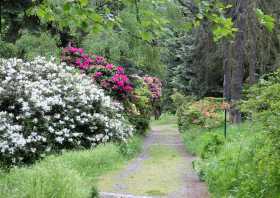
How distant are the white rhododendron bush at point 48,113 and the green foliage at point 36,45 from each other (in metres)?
2.00

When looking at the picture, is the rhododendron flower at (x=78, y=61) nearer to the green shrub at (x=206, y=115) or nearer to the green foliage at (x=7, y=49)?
the green foliage at (x=7, y=49)

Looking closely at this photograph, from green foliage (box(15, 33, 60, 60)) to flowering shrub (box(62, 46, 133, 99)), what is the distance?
1.55 feet

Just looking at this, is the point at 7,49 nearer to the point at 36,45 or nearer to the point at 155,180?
the point at 36,45

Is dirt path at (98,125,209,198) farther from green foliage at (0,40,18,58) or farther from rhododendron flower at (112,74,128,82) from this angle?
green foliage at (0,40,18,58)

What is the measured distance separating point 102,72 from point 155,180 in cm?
690

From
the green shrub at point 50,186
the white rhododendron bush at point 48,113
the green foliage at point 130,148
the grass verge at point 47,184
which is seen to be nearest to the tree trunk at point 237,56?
the green foliage at point 130,148

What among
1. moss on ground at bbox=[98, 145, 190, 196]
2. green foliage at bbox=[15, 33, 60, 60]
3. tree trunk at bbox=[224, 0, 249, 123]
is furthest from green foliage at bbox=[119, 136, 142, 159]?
green foliage at bbox=[15, 33, 60, 60]

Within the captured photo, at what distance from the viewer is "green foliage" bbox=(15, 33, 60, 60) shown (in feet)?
47.5

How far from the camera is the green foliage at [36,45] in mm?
14484

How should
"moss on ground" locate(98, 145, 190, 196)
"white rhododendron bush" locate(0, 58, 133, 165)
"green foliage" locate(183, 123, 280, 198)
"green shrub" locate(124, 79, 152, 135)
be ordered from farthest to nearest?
1. "green shrub" locate(124, 79, 152, 135)
2. "white rhododendron bush" locate(0, 58, 133, 165)
3. "moss on ground" locate(98, 145, 190, 196)
4. "green foliage" locate(183, 123, 280, 198)

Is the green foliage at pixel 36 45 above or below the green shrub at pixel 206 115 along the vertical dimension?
above

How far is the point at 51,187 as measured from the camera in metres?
5.74

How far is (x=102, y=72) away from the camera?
14773 mm

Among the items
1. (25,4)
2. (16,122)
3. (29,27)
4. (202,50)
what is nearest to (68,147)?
(16,122)
